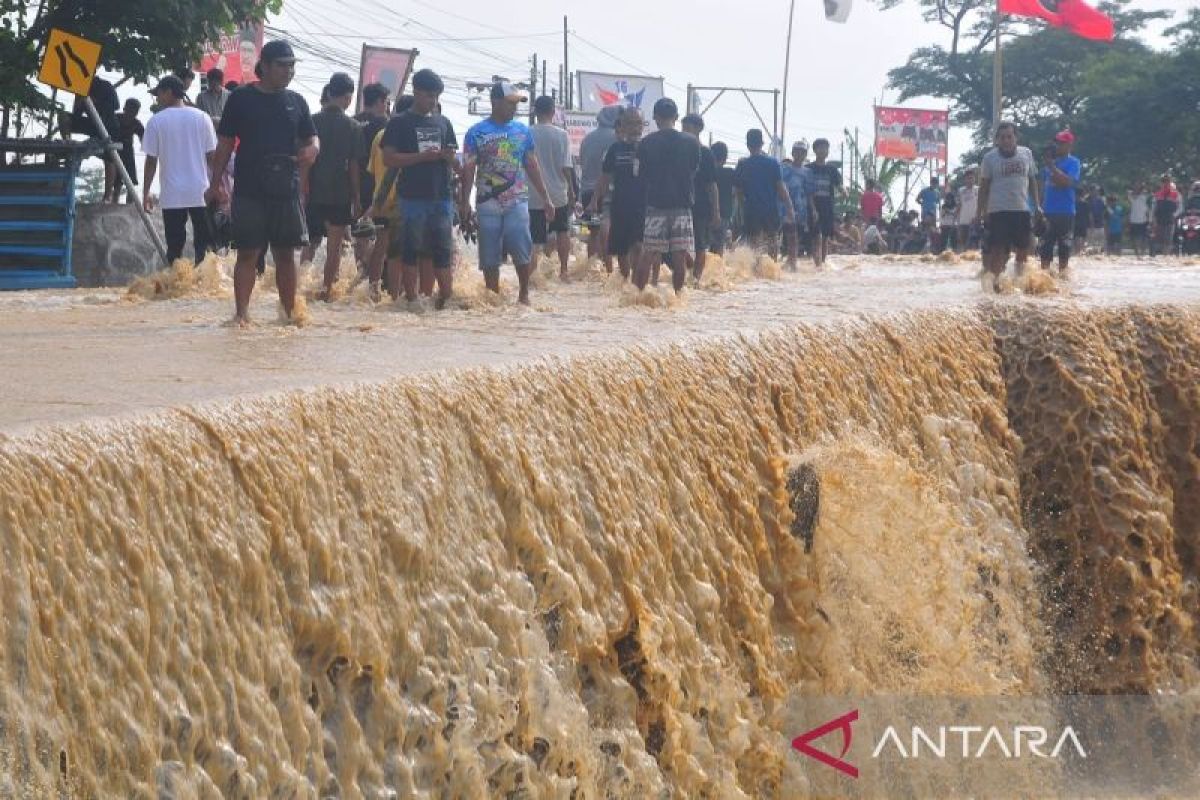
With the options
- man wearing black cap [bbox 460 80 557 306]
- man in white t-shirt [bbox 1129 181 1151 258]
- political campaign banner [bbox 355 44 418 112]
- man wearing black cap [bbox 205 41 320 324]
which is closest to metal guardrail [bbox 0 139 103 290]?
man wearing black cap [bbox 460 80 557 306]

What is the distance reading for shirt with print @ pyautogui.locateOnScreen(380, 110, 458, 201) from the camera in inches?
374

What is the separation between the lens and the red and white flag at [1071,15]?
2728 cm

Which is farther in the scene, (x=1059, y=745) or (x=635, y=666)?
(x=1059, y=745)

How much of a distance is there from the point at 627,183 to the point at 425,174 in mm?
2806

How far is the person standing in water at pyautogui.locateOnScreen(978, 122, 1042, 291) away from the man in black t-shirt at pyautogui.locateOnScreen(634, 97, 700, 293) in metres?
2.54

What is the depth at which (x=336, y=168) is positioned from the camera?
11062 millimetres

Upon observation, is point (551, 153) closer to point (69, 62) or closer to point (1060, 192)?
point (69, 62)

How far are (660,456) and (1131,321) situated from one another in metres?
4.14

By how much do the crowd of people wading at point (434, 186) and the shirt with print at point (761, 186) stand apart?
0.6 inches

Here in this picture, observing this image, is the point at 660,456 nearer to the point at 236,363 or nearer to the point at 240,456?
the point at 236,363

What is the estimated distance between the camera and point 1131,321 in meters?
9.60

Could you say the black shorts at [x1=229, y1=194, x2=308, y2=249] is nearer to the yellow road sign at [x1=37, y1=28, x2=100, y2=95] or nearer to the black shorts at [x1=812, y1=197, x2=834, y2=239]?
the yellow road sign at [x1=37, y1=28, x2=100, y2=95]

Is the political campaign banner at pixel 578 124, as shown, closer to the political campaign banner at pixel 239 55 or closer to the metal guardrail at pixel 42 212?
the political campaign banner at pixel 239 55

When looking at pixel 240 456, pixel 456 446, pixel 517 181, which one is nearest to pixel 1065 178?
pixel 517 181
